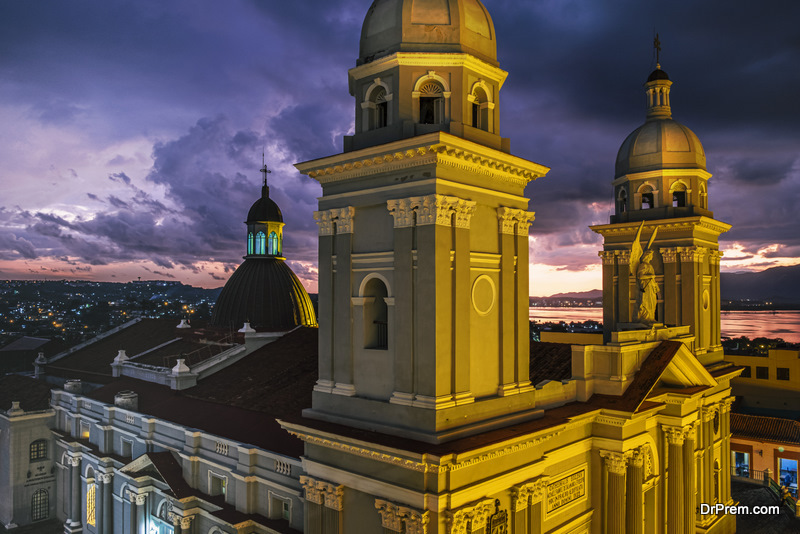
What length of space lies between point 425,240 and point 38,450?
42323 millimetres

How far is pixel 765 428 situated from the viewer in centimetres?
4472

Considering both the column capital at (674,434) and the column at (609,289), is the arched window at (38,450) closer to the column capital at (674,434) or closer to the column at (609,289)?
the column at (609,289)

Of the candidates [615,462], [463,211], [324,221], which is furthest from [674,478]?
[324,221]

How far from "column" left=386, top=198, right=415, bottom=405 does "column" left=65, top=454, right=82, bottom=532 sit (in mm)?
31664

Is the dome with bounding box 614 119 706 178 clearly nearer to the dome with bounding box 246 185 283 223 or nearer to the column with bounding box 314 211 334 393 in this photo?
the column with bounding box 314 211 334 393

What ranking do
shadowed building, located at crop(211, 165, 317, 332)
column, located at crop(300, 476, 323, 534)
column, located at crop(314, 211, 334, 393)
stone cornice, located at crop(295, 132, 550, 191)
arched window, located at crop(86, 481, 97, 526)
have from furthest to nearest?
shadowed building, located at crop(211, 165, 317, 332) → arched window, located at crop(86, 481, 97, 526) → column, located at crop(314, 211, 334, 393) → column, located at crop(300, 476, 323, 534) → stone cornice, located at crop(295, 132, 550, 191)

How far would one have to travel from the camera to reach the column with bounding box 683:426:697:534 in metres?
25.3

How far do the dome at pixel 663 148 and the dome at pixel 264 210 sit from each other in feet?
90.0

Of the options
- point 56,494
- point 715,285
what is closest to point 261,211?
point 56,494

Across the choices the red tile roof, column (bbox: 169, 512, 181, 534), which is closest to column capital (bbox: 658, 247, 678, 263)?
the red tile roof

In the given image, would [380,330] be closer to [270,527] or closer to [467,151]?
[467,151]

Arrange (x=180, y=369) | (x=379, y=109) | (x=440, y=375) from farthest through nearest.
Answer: (x=180, y=369)
(x=379, y=109)
(x=440, y=375)

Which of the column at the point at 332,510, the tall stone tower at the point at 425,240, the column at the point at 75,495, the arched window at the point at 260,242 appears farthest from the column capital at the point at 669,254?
the column at the point at 75,495

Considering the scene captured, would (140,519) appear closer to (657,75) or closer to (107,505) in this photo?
(107,505)
